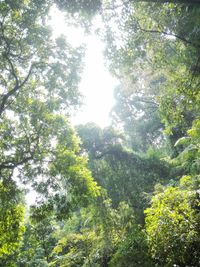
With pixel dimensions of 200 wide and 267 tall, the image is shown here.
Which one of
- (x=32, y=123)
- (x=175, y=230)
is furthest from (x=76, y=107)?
(x=175, y=230)

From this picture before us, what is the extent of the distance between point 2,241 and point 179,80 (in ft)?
23.4

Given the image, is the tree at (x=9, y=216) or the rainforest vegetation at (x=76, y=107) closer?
the rainforest vegetation at (x=76, y=107)

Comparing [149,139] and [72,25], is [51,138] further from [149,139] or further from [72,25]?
[149,139]

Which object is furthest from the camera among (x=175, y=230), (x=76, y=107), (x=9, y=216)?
(x=76, y=107)

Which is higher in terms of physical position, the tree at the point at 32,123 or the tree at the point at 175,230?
the tree at the point at 32,123

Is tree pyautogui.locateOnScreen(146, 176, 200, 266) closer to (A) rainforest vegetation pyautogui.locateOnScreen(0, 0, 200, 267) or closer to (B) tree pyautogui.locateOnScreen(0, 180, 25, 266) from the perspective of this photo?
(A) rainforest vegetation pyautogui.locateOnScreen(0, 0, 200, 267)

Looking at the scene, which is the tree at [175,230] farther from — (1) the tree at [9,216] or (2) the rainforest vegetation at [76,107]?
(1) the tree at [9,216]

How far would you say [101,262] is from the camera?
38.9ft

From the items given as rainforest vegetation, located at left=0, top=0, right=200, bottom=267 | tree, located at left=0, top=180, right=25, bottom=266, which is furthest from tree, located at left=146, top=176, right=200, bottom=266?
tree, located at left=0, top=180, right=25, bottom=266

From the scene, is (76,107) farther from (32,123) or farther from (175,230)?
(175,230)

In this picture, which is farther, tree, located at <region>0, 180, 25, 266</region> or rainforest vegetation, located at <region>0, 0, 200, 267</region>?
tree, located at <region>0, 180, 25, 266</region>

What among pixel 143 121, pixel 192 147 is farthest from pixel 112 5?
pixel 143 121

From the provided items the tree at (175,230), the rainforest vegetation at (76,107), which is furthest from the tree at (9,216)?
the tree at (175,230)

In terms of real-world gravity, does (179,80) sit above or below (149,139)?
below
